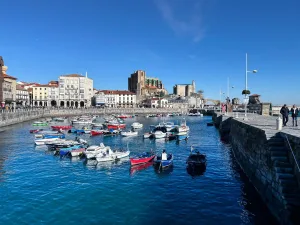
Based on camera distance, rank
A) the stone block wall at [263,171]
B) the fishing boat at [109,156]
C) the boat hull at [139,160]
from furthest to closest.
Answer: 1. the fishing boat at [109,156]
2. the boat hull at [139,160]
3. the stone block wall at [263,171]

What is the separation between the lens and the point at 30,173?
95.7ft

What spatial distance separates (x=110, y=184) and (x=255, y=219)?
542 inches

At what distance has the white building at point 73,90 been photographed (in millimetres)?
169337

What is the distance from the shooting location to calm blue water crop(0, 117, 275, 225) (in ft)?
58.9

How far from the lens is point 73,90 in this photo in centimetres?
17138

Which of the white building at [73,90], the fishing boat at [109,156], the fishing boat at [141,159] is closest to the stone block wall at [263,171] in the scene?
the fishing boat at [141,159]

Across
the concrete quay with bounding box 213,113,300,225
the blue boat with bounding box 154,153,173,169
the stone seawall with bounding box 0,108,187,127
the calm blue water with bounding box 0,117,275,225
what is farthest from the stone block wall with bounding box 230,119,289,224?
the stone seawall with bounding box 0,108,187,127

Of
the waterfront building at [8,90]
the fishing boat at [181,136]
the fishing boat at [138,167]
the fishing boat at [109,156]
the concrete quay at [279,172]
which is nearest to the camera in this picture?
the concrete quay at [279,172]

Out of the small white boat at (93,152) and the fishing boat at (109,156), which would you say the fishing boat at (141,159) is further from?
the small white boat at (93,152)

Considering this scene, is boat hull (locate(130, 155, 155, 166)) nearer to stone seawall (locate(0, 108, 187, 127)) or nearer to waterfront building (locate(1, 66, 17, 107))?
stone seawall (locate(0, 108, 187, 127))

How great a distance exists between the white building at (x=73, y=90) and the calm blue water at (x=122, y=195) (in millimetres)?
142237

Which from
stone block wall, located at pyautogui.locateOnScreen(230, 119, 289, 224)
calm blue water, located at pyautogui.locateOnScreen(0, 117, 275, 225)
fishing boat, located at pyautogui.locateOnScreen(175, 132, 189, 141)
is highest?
stone block wall, located at pyautogui.locateOnScreen(230, 119, 289, 224)

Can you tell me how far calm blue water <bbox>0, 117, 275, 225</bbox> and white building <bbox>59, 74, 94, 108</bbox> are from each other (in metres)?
142

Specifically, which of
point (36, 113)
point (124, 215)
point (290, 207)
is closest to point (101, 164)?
point (124, 215)
